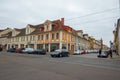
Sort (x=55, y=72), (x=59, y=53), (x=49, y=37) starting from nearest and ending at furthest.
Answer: (x=55, y=72) < (x=59, y=53) < (x=49, y=37)

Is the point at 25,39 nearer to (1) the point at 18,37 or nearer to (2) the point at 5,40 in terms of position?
(1) the point at 18,37

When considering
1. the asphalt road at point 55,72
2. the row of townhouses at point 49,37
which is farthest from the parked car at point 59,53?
the asphalt road at point 55,72

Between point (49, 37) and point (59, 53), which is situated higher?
point (49, 37)

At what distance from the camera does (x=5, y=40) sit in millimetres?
73312

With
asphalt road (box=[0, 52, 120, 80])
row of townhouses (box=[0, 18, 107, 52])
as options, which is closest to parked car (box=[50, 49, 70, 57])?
row of townhouses (box=[0, 18, 107, 52])

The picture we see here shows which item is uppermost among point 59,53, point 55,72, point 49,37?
point 49,37

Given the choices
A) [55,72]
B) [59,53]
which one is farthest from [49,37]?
[55,72]

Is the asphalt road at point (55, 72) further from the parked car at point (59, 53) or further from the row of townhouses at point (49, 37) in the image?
the row of townhouses at point (49, 37)

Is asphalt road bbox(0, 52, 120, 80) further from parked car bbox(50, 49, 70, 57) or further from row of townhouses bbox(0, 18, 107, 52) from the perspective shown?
row of townhouses bbox(0, 18, 107, 52)

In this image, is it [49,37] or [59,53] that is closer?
[59,53]

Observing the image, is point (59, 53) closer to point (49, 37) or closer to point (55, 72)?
point (49, 37)

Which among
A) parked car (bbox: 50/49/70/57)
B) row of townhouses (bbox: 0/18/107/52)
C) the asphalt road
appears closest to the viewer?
the asphalt road

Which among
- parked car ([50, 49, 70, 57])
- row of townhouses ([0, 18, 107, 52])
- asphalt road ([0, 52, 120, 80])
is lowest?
asphalt road ([0, 52, 120, 80])

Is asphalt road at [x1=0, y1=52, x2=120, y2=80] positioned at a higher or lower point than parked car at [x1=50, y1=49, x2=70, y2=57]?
lower
